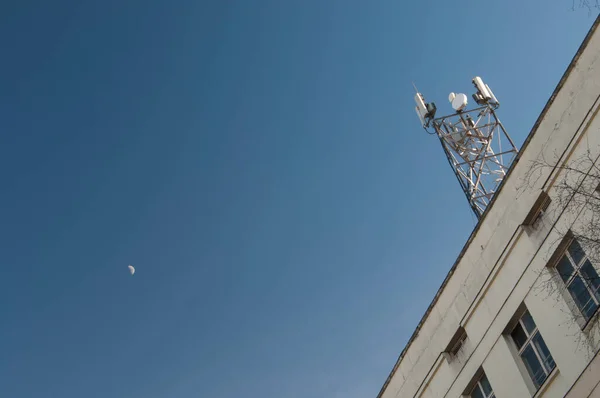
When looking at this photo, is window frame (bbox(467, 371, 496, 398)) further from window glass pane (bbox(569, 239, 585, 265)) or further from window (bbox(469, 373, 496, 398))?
window glass pane (bbox(569, 239, 585, 265))

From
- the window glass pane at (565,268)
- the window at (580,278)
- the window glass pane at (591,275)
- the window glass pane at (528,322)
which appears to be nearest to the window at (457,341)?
the window glass pane at (528,322)

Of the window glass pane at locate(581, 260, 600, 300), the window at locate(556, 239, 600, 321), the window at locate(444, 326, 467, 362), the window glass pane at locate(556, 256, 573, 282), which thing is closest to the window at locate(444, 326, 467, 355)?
the window at locate(444, 326, 467, 362)

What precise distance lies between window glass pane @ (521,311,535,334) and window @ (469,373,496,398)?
221cm

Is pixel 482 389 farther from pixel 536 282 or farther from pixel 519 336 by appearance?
pixel 536 282

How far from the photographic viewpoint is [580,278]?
17.3 metres

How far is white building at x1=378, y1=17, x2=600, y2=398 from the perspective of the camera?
17.0m

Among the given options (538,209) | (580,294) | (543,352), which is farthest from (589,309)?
(538,209)

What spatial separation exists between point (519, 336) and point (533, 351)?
27.6 inches

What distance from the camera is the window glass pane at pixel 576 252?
56.7 feet

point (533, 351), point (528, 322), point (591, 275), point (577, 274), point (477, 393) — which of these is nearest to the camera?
point (591, 275)

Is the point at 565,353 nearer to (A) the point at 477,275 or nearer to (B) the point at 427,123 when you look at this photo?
(A) the point at 477,275

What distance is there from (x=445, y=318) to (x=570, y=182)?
6.06m

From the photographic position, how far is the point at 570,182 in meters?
17.4

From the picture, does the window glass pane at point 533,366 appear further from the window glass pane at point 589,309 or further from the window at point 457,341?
the window at point 457,341
